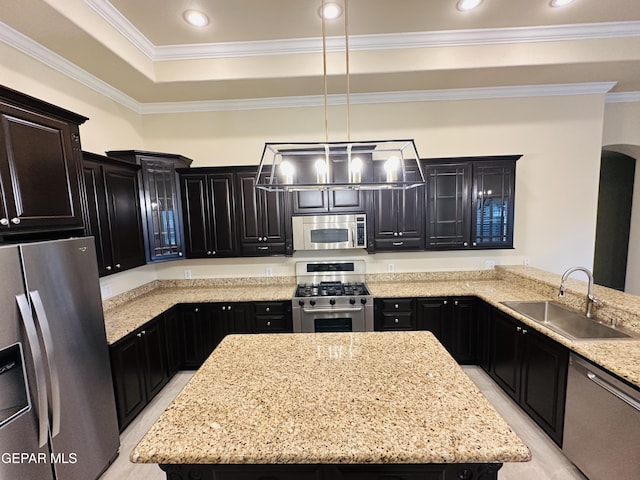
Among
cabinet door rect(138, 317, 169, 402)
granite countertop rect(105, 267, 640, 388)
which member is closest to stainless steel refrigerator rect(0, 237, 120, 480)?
granite countertop rect(105, 267, 640, 388)

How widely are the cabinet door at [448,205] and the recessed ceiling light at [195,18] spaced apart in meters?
2.55

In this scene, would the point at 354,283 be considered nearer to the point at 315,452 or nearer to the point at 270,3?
the point at 315,452

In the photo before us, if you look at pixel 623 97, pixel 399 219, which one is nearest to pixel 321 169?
pixel 399 219

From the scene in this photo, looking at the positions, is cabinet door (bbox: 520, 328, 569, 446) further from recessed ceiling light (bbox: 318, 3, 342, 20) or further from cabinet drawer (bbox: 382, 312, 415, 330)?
recessed ceiling light (bbox: 318, 3, 342, 20)

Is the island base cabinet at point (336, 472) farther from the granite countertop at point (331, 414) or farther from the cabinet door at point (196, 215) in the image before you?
the cabinet door at point (196, 215)

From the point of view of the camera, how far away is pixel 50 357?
1527 mm

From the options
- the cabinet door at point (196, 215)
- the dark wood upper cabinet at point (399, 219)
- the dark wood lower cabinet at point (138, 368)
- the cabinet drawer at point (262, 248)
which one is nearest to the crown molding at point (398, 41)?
the cabinet door at point (196, 215)

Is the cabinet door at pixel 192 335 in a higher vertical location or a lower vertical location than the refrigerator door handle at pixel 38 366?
lower

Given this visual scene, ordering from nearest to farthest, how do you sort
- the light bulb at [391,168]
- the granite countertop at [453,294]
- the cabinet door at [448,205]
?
the light bulb at [391,168], the granite countertop at [453,294], the cabinet door at [448,205]

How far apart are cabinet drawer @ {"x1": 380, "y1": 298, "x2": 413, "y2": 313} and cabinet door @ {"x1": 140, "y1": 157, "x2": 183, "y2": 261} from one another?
7.85ft

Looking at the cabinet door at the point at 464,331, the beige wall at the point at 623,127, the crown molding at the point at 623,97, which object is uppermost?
the crown molding at the point at 623,97

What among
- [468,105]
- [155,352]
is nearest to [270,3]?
[468,105]

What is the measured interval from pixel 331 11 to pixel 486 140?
234 cm

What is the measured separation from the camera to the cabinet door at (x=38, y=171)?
1510 mm
